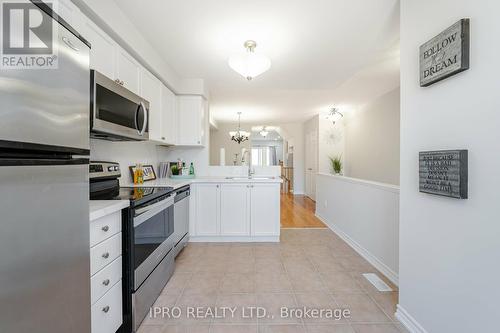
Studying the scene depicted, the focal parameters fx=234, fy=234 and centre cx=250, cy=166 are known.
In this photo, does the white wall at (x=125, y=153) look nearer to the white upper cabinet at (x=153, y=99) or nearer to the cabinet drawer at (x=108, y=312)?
the white upper cabinet at (x=153, y=99)

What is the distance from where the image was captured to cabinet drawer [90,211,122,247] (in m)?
1.24

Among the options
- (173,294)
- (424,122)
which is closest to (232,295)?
(173,294)

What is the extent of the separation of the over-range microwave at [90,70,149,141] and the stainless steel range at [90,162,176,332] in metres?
0.41

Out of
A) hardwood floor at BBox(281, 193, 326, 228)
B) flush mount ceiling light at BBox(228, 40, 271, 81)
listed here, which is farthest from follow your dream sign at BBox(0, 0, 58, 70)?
hardwood floor at BBox(281, 193, 326, 228)

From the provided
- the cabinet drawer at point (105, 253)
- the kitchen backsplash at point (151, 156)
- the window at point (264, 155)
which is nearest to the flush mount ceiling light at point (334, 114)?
the kitchen backsplash at point (151, 156)

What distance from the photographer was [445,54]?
1276 mm

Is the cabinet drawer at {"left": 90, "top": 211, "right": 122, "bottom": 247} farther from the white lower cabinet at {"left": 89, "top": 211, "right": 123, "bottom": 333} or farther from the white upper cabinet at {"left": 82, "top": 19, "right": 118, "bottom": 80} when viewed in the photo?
the white upper cabinet at {"left": 82, "top": 19, "right": 118, "bottom": 80}

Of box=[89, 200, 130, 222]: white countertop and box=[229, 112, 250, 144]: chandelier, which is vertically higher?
box=[229, 112, 250, 144]: chandelier

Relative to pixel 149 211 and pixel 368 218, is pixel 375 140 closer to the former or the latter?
pixel 368 218

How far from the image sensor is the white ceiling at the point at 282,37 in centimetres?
192

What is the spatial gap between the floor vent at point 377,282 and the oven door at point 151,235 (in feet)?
6.58

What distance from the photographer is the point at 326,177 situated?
4289mm

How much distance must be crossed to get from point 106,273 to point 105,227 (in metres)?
0.27

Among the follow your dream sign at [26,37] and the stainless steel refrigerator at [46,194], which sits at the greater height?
the follow your dream sign at [26,37]
